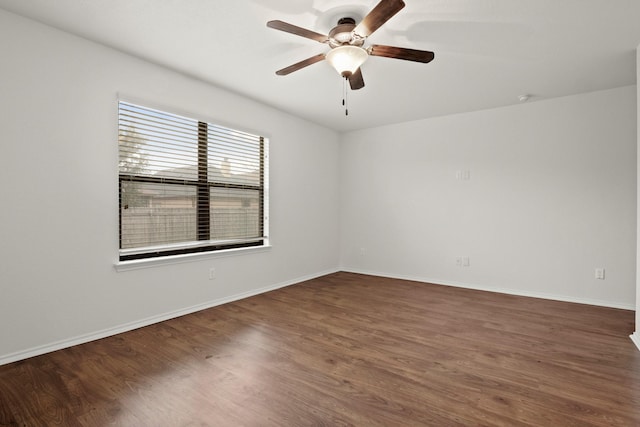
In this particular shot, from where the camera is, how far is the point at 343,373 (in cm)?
211

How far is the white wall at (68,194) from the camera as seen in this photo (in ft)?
7.45

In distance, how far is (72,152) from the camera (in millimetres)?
2547

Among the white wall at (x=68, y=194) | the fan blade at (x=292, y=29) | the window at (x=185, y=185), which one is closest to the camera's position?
the fan blade at (x=292, y=29)

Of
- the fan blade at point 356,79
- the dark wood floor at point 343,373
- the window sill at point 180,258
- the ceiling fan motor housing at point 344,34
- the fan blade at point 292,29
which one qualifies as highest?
the ceiling fan motor housing at point 344,34

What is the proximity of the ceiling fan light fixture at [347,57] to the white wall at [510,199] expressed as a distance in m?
2.84

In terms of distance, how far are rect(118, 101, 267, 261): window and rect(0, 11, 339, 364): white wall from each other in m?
0.16

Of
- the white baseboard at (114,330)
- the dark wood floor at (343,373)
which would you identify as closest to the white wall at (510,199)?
the dark wood floor at (343,373)

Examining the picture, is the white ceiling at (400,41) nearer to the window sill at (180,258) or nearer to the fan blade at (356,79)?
the fan blade at (356,79)

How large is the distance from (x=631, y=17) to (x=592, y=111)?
179 cm

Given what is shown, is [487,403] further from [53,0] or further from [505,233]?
[53,0]

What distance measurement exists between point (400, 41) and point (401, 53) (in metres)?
0.46

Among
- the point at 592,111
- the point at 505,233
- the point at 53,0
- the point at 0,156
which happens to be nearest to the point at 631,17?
the point at 592,111

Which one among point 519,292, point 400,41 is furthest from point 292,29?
point 519,292

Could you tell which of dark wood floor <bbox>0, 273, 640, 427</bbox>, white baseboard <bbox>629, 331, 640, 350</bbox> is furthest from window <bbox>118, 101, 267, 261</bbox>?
white baseboard <bbox>629, 331, 640, 350</bbox>
